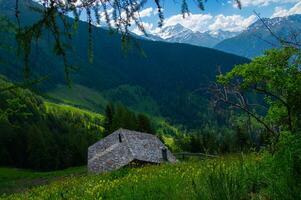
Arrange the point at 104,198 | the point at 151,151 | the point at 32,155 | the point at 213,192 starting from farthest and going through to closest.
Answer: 1. the point at 32,155
2. the point at 151,151
3. the point at 104,198
4. the point at 213,192

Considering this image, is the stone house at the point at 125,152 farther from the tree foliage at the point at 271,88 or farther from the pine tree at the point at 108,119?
the pine tree at the point at 108,119

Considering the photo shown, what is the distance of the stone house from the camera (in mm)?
57188

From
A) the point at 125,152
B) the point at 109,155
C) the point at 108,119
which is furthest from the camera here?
the point at 108,119

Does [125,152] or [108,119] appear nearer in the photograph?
[125,152]

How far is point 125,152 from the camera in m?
59.2

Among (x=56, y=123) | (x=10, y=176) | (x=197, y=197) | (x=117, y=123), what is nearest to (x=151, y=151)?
(x=10, y=176)

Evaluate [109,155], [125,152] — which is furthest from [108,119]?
[125,152]

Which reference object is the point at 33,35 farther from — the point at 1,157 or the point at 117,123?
the point at 1,157

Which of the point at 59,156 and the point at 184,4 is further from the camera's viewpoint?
the point at 59,156

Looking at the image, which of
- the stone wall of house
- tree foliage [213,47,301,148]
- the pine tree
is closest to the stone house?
the stone wall of house

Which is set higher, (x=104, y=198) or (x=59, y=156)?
(x=104, y=198)

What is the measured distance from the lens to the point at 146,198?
28.3 ft

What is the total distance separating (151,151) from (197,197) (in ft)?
182

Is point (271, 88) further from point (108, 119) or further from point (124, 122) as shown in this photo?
point (108, 119)
